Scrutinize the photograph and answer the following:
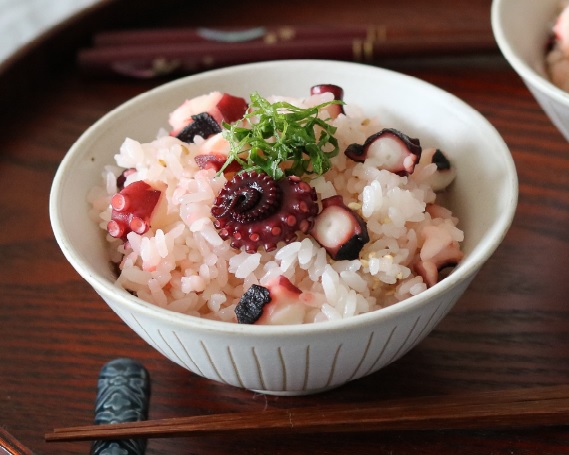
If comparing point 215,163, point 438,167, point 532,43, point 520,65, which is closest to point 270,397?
point 215,163

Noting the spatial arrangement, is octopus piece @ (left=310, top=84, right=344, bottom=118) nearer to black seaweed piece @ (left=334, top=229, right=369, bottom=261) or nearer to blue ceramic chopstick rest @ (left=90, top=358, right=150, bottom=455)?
black seaweed piece @ (left=334, top=229, right=369, bottom=261)

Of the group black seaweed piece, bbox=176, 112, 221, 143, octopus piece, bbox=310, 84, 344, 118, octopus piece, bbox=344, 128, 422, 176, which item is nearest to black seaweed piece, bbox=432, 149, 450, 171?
octopus piece, bbox=344, 128, 422, 176

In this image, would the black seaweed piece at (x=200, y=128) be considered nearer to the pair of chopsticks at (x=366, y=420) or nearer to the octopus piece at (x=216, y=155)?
the octopus piece at (x=216, y=155)

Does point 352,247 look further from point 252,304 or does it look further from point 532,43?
point 532,43

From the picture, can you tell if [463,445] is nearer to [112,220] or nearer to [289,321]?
[289,321]

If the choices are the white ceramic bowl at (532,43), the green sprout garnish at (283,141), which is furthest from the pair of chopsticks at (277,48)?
the green sprout garnish at (283,141)

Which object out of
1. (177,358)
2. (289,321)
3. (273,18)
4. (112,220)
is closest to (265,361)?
(289,321)

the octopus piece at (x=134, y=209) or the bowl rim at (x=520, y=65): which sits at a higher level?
the octopus piece at (x=134, y=209)
